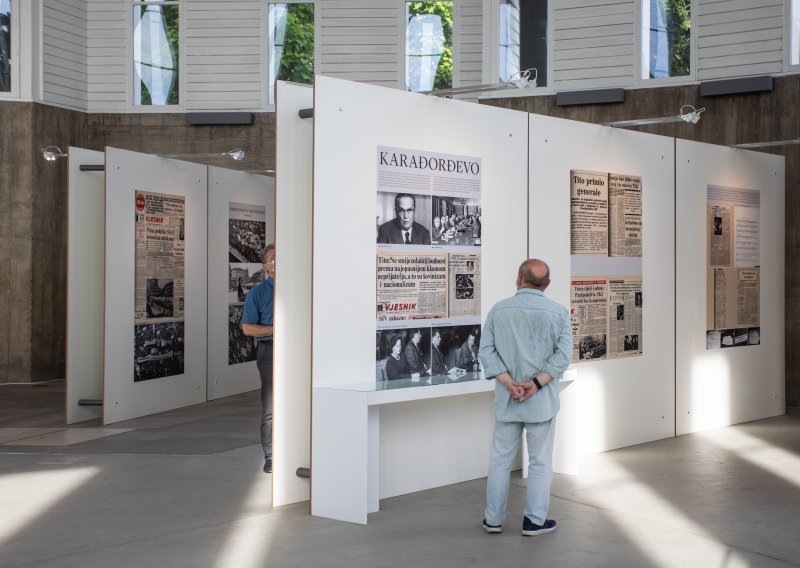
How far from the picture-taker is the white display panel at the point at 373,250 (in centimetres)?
634

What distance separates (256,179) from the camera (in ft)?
41.6

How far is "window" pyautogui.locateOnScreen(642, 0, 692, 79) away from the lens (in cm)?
1258

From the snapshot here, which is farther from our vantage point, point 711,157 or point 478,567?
point 711,157

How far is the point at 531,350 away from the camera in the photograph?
18.3 ft

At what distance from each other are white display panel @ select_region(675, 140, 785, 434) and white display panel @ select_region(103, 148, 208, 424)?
17.2 feet

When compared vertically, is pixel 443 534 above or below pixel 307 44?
below

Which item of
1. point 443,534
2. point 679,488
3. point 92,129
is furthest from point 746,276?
point 92,129

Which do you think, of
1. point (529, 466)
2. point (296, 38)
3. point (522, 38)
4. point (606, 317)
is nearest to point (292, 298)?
point (529, 466)

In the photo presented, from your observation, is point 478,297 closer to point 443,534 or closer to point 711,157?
point 443,534

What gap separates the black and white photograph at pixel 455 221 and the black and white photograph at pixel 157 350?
14.6 feet

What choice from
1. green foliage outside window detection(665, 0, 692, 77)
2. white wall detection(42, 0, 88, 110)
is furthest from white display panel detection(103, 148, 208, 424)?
green foliage outside window detection(665, 0, 692, 77)

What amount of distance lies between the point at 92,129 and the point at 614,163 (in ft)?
28.6

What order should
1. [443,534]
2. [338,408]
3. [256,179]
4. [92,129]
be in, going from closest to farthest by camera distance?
[443,534]
[338,408]
[256,179]
[92,129]

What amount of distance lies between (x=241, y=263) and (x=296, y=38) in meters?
4.13
